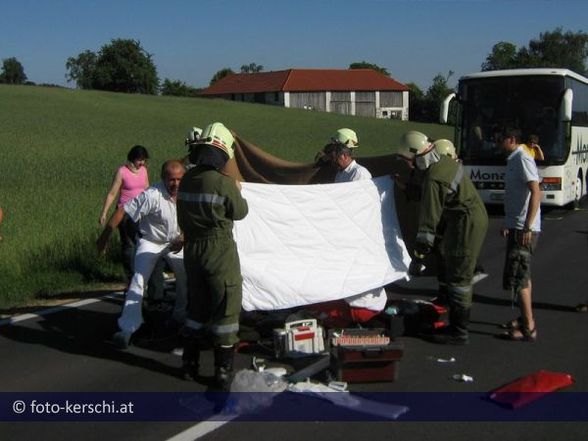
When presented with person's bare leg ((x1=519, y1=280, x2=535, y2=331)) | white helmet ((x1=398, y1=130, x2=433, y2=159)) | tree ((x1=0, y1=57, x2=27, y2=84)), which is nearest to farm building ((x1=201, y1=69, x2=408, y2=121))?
tree ((x1=0, y1=57, x2=27, y2=84))

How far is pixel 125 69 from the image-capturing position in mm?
128375

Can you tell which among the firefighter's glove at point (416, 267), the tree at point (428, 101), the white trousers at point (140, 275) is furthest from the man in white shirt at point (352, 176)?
the tree at point (428, 101)

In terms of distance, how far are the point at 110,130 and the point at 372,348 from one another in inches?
1800

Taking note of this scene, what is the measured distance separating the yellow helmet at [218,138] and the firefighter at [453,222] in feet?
6.49

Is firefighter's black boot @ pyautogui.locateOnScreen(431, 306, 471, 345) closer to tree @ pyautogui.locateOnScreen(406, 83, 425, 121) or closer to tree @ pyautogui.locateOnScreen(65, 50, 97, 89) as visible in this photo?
tree @ pyautogui.locateOnScreen(406, 83, 425, 121)

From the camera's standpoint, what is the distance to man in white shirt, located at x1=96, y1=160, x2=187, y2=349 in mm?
7285

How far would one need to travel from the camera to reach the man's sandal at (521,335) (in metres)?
7.48

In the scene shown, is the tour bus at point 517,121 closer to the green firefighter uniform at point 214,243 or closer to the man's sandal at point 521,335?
the man's sandal at point 521,335

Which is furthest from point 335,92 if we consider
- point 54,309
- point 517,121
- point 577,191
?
point 54,309

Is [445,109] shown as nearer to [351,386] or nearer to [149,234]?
[149,234]

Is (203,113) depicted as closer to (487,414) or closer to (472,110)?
(472,110)

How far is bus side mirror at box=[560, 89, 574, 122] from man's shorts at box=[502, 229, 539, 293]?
9.81 metres

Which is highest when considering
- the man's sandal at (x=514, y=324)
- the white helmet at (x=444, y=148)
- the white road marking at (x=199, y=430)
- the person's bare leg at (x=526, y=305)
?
the white helmet at (x=444, y=148)

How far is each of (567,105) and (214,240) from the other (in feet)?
40.7
